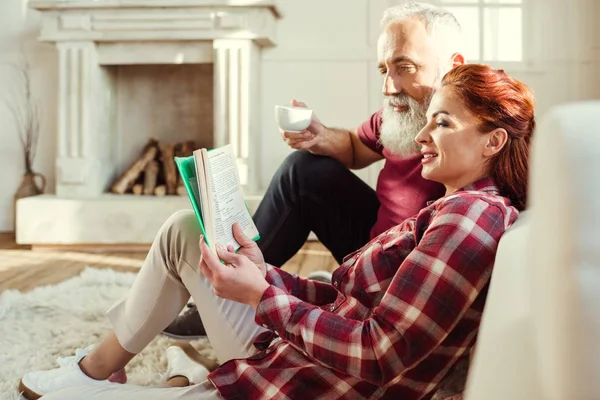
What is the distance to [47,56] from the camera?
14.6ft

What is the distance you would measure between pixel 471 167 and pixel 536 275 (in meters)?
0.55

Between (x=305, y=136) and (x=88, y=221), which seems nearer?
(x=305, y=136)

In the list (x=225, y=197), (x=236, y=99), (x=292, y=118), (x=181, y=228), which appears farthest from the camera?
(x=236, y=99)

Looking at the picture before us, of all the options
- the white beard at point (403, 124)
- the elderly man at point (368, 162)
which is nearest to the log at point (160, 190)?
the elderly man at point (368, 162)

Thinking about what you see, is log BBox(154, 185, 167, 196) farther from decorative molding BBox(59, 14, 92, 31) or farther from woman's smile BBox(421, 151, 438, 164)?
woman's smile BBox(421, 151, 438, 164)

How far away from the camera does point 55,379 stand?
1.63 m

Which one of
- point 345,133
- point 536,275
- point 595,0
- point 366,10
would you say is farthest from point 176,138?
point 536,275

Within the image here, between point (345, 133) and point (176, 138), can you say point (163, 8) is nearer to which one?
point (176, 138)

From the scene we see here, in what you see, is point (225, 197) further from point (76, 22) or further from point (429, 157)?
point (76, 22)

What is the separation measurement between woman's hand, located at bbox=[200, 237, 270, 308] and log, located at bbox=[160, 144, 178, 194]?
3.08 meters

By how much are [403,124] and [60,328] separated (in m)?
1.25

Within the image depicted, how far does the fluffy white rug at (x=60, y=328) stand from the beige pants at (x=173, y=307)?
0.37 meters

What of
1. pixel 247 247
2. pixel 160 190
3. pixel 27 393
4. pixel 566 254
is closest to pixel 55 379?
pixel 27 393

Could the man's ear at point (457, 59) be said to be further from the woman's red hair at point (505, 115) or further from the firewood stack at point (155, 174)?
the firewood stack at point (155, 174)
